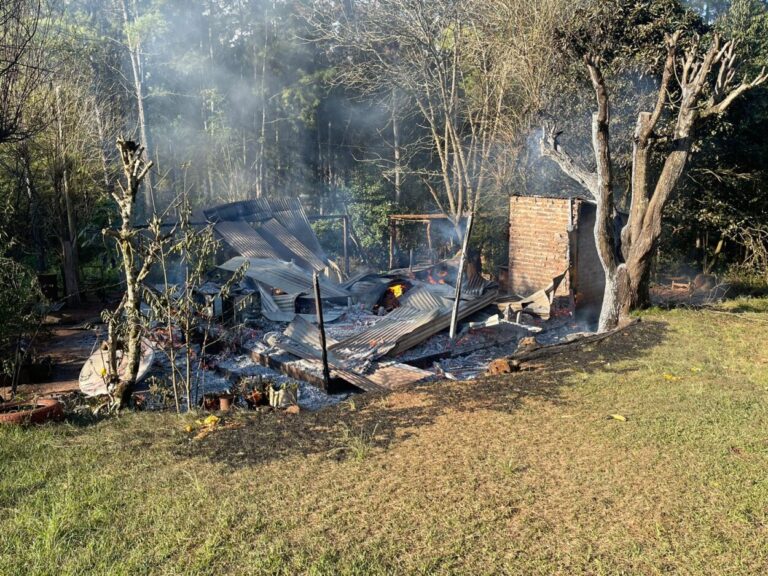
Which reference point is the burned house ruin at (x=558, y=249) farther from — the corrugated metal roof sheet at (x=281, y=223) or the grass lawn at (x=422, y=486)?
the grass lawn at (x=422, y=486)

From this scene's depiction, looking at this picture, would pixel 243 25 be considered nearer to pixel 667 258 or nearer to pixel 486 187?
pixel 486 187

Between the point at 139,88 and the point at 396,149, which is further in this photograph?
the point at 139,88

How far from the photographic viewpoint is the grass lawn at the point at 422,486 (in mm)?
3748

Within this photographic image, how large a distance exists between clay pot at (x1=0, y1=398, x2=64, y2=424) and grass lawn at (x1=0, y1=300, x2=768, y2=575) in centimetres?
18

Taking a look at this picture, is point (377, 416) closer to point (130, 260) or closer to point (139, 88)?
point (130, 260)

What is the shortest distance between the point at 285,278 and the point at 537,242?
4946mm

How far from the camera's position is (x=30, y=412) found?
19.8 feet

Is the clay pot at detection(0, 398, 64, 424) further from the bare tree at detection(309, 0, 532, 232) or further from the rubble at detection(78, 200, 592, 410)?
the bare tree at detection(309, 0, 532, 232)

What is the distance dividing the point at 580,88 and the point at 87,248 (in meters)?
12.7

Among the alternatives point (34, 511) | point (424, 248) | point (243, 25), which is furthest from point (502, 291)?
point (243, 25)

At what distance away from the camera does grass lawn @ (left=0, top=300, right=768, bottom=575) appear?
12.3ft

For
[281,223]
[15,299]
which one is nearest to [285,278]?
[281,223]

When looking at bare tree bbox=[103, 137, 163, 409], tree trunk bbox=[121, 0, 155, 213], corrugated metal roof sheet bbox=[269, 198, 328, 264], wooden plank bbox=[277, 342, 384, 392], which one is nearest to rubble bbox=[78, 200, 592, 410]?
wooden plank bbox=[277, 342, 384, 392]

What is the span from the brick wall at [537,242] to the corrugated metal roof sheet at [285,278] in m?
3.35
